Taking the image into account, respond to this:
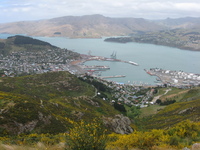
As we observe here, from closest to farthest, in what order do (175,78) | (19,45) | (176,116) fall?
(176,116)
(175,78)
(19,45)

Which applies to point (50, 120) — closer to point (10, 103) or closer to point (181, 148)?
point (10, 103)

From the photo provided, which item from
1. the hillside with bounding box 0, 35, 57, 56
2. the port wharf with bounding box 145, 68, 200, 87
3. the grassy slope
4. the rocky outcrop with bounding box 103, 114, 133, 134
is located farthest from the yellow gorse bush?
the hillside with bounding box 0, 35, 57, 56

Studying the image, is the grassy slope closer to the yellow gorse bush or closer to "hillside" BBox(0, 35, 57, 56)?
the yellow gorse bush

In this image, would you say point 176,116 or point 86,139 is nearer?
point 86,139

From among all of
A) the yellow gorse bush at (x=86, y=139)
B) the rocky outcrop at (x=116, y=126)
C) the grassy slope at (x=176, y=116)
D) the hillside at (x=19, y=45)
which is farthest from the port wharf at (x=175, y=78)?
the hillside at (x=19, y=45)

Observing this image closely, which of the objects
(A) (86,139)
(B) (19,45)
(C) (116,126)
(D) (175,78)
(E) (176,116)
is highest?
(B) (19,45)

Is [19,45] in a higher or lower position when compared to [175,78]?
higher

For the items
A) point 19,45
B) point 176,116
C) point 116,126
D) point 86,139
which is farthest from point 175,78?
point 19,45

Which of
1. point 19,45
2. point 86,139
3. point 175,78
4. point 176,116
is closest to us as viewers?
point 86,139

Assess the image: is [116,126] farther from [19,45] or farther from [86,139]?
[19,45]
